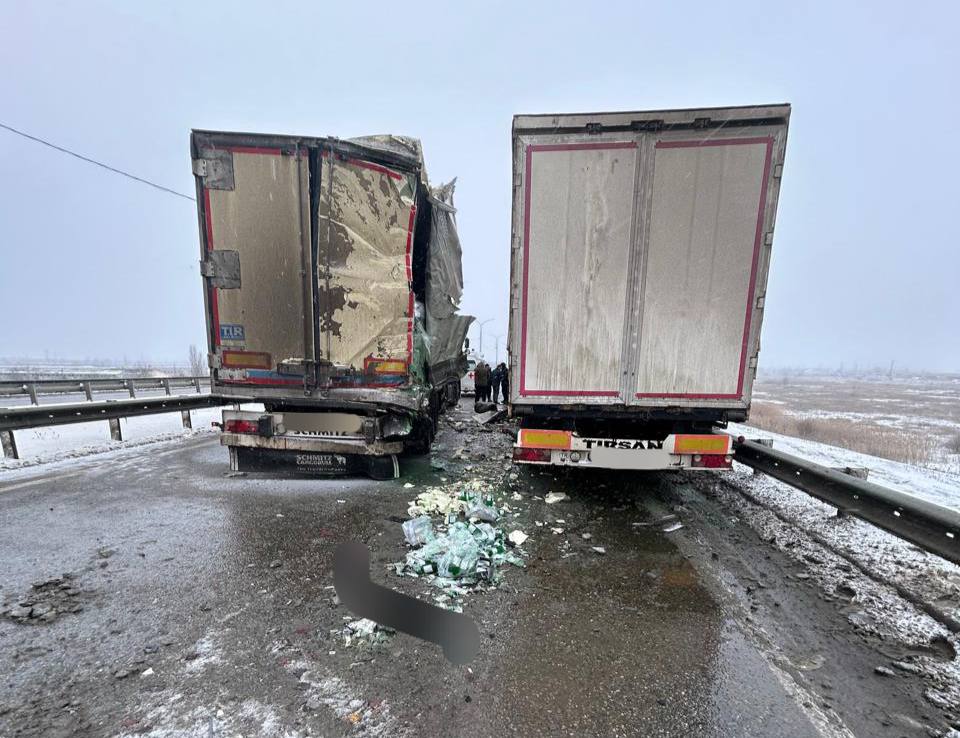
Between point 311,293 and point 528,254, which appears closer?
point 528,254

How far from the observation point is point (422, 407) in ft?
16.5

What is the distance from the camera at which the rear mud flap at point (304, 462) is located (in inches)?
195

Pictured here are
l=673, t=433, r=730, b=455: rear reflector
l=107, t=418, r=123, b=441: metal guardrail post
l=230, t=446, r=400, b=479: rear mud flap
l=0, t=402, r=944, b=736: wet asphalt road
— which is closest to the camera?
l=0, t=402, r=944, b=736: wet asphalt road

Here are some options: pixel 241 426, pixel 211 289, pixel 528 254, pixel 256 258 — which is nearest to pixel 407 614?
pixel 528 254

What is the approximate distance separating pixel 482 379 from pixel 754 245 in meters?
8.73

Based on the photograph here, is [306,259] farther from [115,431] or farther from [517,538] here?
[115,431]

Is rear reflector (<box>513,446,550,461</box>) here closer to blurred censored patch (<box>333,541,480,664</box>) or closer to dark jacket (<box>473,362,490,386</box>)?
blurred censored patch (<box>333,541,480,664</box>)

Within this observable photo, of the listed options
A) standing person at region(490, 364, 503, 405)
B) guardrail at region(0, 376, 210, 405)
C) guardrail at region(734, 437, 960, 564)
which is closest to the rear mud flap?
guardrail at region(734, 437, 960, 564)

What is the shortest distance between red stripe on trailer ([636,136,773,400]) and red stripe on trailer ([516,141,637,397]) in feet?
1.40

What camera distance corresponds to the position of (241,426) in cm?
483

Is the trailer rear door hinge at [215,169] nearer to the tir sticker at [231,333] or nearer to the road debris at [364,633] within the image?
the tir sticker at [231,333]

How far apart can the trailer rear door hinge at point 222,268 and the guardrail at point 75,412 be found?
1322 mm

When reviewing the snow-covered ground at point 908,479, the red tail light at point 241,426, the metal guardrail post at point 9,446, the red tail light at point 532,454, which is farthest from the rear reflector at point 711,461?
the metal guardrail post at point 9,446

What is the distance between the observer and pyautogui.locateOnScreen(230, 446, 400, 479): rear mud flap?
4961 mm
